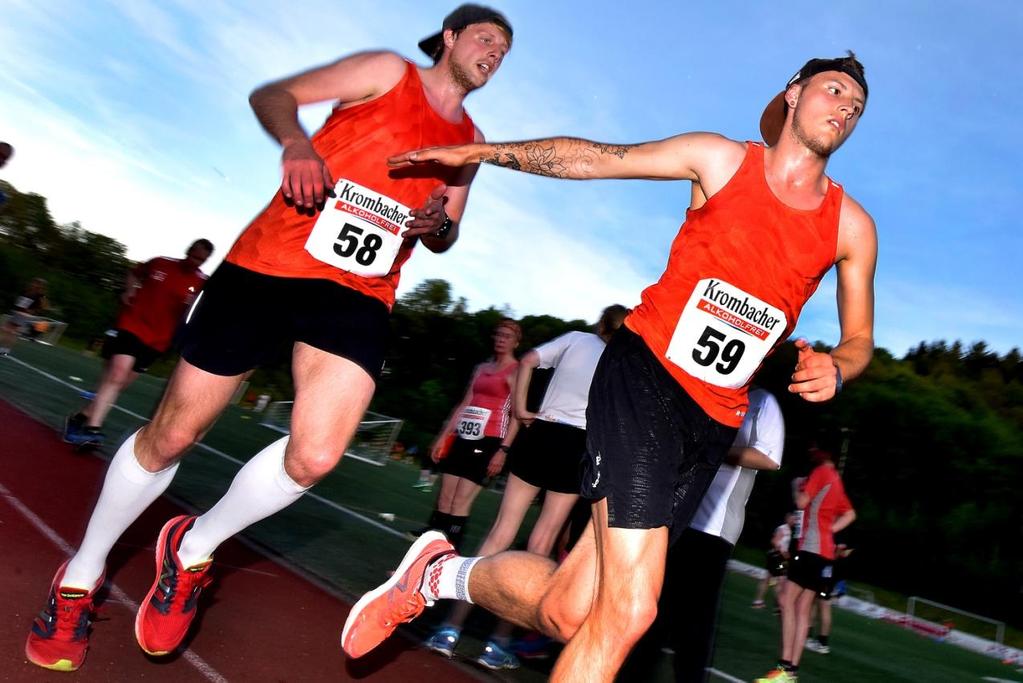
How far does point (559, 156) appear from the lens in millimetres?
2967

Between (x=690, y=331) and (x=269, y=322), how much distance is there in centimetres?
133

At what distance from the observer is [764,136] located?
3318 mm

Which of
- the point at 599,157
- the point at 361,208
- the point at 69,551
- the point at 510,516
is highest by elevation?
the point at 599,157

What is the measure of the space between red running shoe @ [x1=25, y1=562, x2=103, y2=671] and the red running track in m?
0.04

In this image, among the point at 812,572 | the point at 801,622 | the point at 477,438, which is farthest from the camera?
the point at 812,572

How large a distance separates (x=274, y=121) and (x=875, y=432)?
31.2m

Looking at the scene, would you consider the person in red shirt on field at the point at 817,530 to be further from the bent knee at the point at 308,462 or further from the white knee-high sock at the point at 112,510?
the white knee-high sock at the point at 112,510

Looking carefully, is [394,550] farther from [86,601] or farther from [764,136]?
[764,136]

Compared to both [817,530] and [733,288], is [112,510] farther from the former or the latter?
[817,530]

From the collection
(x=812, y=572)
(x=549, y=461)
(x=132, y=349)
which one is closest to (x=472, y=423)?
(x=549, y=461)

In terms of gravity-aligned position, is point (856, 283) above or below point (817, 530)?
above

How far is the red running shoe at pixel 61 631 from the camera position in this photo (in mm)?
2941

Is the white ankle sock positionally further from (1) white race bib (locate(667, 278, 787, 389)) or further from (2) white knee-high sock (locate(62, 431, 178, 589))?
(1) white race bib (locate(667, 278, 787, 389))

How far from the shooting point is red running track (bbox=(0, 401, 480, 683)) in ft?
10.7
